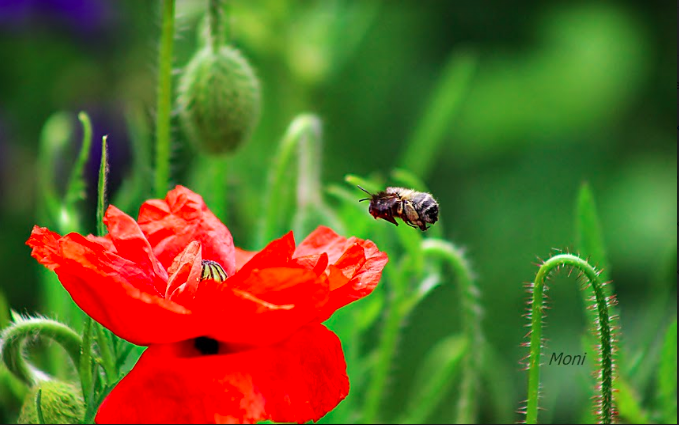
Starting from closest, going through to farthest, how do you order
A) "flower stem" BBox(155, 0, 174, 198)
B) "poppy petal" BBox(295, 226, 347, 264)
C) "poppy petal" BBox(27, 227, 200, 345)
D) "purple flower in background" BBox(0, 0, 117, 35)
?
"poppy petal" BBox(27, 227, 200, 345) < "poppy petal" BBox(295, 226, 347, 264) < "flower stem" BBox(155, 0, 174, 198) < "purple flower in background" BBox(0, 0, 117, 35)

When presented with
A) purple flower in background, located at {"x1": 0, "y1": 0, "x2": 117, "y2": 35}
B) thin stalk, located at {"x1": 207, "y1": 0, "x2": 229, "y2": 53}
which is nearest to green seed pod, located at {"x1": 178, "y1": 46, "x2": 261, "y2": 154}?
thin stalk, located at {"x1": 207, "y1": 0, "x2": 229, "y2": 53}

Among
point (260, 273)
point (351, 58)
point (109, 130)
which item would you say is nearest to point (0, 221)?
point (109, 130)

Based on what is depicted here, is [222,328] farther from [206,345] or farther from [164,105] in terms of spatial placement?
[164,105]

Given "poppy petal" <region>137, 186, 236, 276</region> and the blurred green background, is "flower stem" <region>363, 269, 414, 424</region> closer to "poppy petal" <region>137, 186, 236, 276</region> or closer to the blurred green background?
"poppy petal" <region>137, 186, 236, 276</region>

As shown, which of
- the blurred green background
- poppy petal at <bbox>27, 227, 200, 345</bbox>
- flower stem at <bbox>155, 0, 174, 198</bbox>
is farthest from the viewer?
the blurred green background

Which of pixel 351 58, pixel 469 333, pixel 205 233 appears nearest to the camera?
pixel 205 233

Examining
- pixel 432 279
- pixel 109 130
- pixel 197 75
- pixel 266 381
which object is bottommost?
pixel 266 381

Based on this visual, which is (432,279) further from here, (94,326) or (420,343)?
(420,343)
